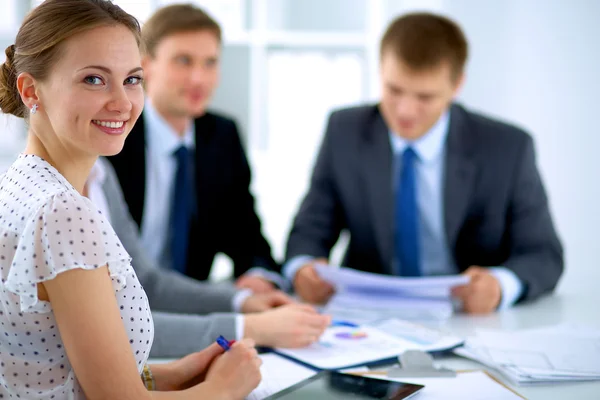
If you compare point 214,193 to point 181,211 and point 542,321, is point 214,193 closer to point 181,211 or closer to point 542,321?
point 181,211

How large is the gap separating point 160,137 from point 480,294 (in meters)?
1.33

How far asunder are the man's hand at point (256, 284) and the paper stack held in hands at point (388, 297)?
0.20 m

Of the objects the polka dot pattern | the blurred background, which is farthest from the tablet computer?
the blurred background

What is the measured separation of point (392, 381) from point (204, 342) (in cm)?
43

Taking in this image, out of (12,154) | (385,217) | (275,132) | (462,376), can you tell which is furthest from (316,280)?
(12,154)

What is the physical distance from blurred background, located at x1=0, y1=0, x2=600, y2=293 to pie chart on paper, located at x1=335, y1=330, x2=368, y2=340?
167 centimetres

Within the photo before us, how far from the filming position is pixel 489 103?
3545 mm

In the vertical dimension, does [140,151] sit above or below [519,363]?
above

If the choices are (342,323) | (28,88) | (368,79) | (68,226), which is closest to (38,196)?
(68,226)

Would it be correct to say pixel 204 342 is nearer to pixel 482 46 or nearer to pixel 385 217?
pixel 385 217

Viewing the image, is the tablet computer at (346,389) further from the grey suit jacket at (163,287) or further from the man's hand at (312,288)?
the man's hand at (312,288)

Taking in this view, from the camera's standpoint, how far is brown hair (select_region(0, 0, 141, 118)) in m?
0.99

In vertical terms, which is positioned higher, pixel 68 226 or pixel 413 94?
pixel 413 94

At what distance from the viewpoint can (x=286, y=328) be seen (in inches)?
57.5
